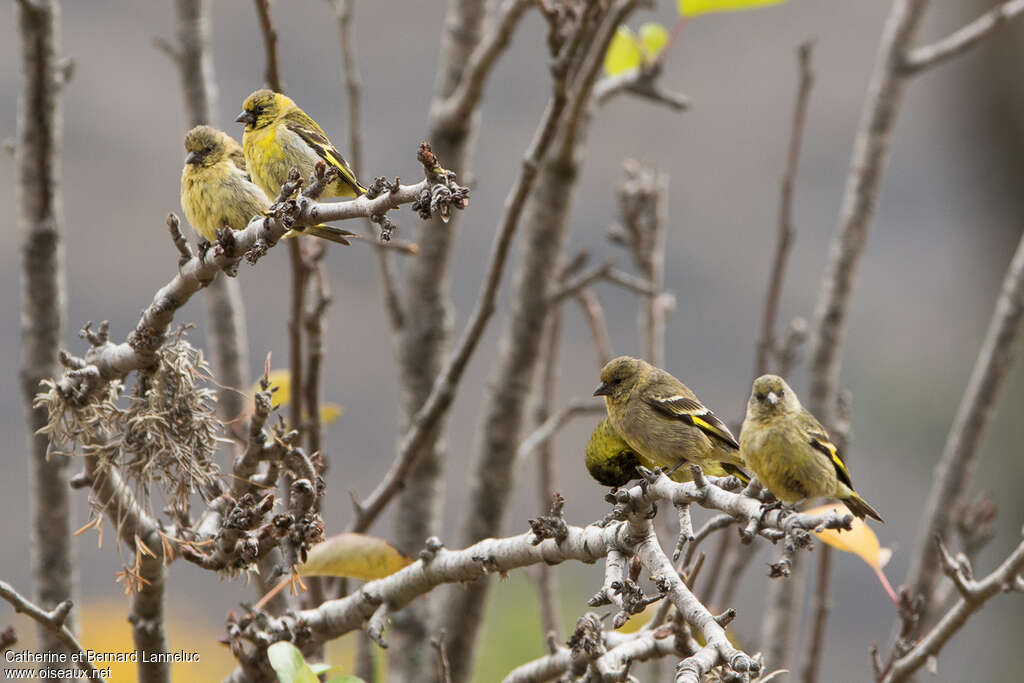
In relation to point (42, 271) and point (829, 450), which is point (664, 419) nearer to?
point (829, 450)

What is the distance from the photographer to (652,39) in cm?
293

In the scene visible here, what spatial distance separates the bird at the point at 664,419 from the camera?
75.4 inches

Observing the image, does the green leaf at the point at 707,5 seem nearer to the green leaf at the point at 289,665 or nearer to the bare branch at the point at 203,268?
the bare branch at the point at 203,268

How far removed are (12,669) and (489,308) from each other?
1.26 metres

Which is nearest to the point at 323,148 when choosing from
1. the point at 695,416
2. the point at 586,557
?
the point at 586,557

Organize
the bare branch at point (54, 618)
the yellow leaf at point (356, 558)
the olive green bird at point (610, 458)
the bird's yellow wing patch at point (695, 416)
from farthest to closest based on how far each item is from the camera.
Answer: the bird's yellow wing patch at point (695, 416)
the yellow leaf at point (356, 558)
the olive green bird at point (610, 458)
the bare branch at point (54, 618)

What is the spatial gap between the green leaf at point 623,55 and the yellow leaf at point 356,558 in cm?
172

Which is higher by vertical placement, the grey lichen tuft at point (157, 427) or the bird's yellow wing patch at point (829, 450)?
the grey lichen tuft at point (157, 427)

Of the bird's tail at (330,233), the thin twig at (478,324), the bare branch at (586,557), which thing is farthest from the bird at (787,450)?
the bird's tail at (330,233)

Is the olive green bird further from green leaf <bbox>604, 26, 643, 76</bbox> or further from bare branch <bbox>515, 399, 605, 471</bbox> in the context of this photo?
green leaf <bbox>604, 26, 643, 76</bbox>

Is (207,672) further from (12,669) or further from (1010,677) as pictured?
(1010,677)

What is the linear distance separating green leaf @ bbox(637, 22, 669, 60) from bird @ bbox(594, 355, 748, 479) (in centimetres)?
121

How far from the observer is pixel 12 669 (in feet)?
7.16

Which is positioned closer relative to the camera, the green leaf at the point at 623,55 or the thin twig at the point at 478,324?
the thin twig at the point at 478,324
